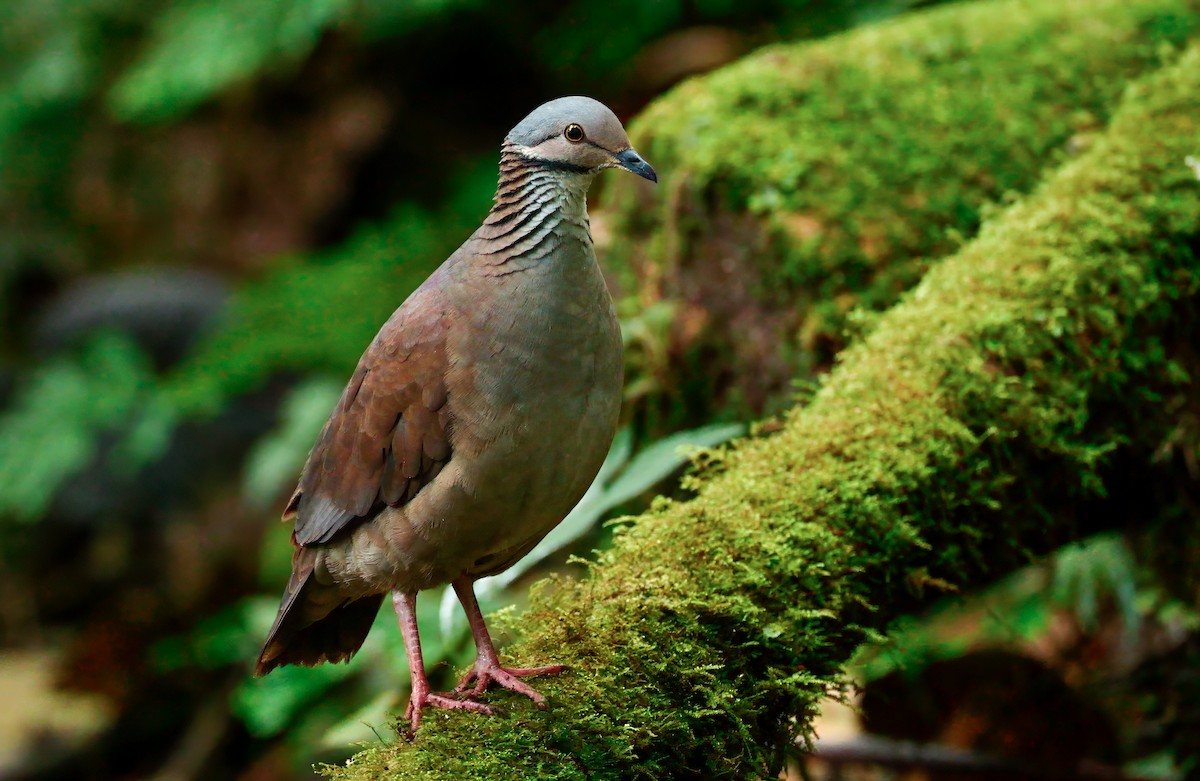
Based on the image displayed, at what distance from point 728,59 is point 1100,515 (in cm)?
442

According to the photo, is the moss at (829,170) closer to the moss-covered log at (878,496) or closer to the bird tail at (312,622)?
the moss-covered log at (878,496)

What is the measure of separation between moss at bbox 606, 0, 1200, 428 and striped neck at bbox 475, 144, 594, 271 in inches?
64.1

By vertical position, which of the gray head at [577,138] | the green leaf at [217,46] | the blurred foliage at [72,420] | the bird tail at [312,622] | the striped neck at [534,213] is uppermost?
the green leaf at [217,46]

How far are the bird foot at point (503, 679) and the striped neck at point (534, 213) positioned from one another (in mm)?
933

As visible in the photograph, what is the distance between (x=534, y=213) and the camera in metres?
2.79

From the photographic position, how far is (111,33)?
804 cm

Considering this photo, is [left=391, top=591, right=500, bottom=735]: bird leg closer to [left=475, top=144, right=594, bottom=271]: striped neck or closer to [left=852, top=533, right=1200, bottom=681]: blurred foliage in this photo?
[left=475, top=144, right=594, bottom=271]: striped neck

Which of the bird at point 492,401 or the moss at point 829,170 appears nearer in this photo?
the bird at point 492,401

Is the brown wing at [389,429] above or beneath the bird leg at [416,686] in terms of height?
above

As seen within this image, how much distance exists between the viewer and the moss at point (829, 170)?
13.9 ft

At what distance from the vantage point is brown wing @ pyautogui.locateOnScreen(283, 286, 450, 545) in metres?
2.76

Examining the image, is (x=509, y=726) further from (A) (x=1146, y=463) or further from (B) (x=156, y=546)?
(B) (x=156, y=546)

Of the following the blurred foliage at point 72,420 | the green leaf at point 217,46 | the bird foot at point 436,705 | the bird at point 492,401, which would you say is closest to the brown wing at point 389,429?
the bird at point 492,401

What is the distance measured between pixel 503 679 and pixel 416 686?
236 millimetres
